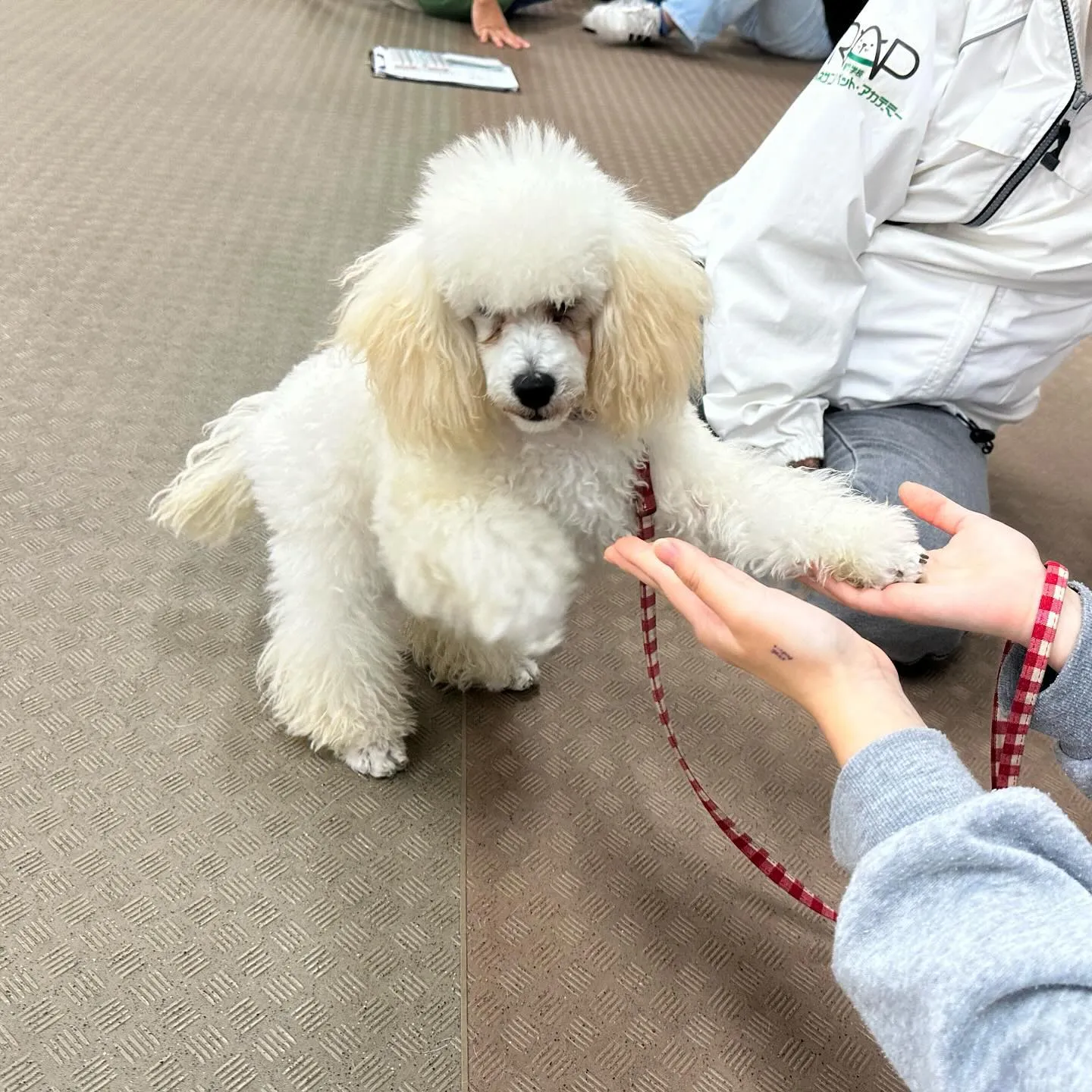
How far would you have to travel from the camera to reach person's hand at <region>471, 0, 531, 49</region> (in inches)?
137

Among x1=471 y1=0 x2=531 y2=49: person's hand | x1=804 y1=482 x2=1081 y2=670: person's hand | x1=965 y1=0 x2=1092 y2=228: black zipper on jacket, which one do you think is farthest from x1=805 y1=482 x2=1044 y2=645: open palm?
x1=471 y1=0 x2=531 y2=49: person's hand

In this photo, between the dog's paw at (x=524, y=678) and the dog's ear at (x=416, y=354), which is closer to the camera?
the dog's ear at (x=416, y=354)

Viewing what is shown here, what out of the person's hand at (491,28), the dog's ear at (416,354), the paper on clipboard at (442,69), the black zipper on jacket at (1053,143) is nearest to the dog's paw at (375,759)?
the dog's ear at (416,354)

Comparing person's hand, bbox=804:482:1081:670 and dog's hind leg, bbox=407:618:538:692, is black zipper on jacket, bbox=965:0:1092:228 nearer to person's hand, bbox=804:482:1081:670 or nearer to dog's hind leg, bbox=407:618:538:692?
person's hand, bbox=804:482:1081:670

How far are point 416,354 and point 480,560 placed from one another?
0.20 metres

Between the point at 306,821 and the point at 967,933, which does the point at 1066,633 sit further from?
the point at 306,821

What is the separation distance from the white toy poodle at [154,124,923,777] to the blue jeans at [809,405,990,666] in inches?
11.6

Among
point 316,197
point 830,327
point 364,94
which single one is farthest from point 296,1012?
point 364,94

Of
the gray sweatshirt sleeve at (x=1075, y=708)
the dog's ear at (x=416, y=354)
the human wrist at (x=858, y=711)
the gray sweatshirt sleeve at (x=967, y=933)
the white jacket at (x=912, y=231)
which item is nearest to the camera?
the gray sweatshirt sleeve at (x=967, y=933)

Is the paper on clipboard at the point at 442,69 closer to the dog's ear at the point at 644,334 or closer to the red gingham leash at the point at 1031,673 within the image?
the dog's ear at the point at 644,334

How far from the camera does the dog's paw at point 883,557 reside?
2.55 ft

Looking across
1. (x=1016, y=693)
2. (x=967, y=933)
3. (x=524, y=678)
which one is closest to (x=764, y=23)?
(x=524, y=678)

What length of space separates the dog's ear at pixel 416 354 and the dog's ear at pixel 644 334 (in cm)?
13

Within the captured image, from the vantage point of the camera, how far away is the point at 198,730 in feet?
3.54
